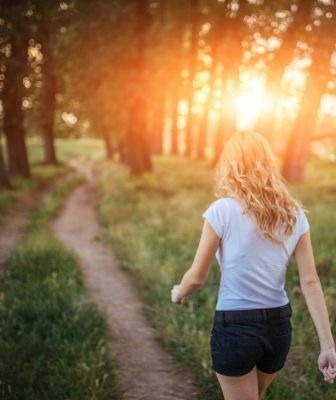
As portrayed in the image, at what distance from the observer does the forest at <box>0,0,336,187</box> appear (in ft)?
53.3

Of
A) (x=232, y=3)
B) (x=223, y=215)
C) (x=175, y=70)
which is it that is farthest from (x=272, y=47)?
(x=223, y=215)

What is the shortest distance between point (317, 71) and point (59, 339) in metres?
15.1

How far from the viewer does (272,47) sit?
19.5 meters

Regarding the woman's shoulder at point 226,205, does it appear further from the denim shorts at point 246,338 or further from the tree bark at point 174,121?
the tree bark at point 174,121

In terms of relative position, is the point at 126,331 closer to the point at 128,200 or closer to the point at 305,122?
the point at 128,200

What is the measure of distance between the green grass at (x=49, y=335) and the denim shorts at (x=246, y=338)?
88.1 inches

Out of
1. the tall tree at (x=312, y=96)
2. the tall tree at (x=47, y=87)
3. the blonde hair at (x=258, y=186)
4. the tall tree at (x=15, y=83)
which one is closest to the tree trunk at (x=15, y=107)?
the tall tree at (x=15, y=83)

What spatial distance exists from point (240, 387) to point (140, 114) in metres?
18.5

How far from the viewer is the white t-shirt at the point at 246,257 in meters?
3.01

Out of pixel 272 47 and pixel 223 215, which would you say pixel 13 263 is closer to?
pixel 223 215

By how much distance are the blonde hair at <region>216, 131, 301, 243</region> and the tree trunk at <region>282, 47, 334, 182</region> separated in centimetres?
1510

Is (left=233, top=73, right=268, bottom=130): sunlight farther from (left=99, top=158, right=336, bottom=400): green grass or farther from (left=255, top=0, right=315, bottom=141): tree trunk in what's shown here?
(left=99, top=158, right=336, bottom=400): green grass

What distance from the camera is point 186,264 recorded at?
30.4 feet

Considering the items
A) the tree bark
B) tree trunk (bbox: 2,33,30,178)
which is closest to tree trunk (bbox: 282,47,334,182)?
tree trunk (bbox: 2,33,30,178)
